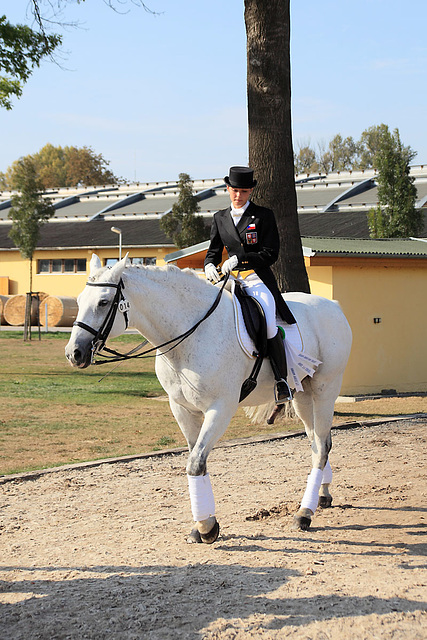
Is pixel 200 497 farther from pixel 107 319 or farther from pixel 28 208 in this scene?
pixel 28 208

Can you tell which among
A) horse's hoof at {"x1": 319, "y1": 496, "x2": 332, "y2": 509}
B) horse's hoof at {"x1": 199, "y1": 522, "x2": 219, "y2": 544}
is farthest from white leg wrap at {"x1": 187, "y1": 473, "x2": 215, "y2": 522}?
horse's hoof at {"x1": 319, "y1": 496, "x2": 332, "y2": 509}

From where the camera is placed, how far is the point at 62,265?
45.2m

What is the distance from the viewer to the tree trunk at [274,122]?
12570 millimetres

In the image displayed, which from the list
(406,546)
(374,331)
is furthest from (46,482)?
(374,331)

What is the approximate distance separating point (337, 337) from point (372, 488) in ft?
6.01

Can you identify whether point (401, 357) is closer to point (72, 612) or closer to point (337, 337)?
point (337, 337)

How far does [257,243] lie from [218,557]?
269 centimetres

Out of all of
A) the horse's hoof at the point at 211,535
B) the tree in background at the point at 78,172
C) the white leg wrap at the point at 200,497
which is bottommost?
the horse's hoof at the point at 211,535

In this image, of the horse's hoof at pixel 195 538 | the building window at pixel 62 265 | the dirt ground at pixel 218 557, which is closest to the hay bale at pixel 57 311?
the building window at pixel 62 265

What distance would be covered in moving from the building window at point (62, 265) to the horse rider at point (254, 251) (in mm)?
38154

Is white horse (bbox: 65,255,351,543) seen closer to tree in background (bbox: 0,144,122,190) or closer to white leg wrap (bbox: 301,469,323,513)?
white leg wrap (bbox: 301,469,323,513)

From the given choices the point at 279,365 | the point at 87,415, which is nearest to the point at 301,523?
the point at 279,365

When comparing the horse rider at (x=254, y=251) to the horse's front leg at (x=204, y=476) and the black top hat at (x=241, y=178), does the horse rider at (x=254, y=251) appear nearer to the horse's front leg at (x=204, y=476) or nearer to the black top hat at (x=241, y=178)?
the black top hat at (x=241, y=178)

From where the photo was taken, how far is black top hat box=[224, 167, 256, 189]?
653 centimetres
